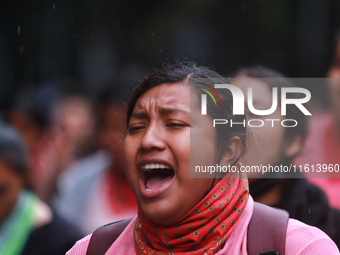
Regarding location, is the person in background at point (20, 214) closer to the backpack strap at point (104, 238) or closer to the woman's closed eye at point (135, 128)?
the backpack strap at point (104, 238)

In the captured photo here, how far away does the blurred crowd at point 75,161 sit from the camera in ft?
7.95

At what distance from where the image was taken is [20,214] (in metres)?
3.02

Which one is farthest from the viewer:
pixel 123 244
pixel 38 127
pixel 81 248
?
pixel 38 127

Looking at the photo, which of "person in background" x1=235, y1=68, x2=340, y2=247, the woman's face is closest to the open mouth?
the woman's face

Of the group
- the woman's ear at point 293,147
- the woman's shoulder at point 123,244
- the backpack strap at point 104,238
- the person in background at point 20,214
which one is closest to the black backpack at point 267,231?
the woman's shoulder at point 123,244

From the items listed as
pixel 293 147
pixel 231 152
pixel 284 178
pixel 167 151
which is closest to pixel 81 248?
pixel 167 151

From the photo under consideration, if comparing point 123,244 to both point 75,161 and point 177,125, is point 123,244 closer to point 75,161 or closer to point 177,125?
point 177,125

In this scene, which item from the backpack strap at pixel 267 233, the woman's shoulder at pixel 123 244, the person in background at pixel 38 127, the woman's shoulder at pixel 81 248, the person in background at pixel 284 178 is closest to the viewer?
the backpack strap at pixel 267 233

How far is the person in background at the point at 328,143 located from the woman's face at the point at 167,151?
115 centimetres

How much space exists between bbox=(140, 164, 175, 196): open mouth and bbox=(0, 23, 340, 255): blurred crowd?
0.98 meters

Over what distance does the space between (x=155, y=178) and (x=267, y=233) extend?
482 millimetres

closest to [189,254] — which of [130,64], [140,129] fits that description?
[140,129]

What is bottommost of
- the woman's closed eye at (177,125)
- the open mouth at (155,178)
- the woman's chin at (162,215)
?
the woman's chin at (162,215)

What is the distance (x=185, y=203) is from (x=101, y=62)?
195 centimetres
